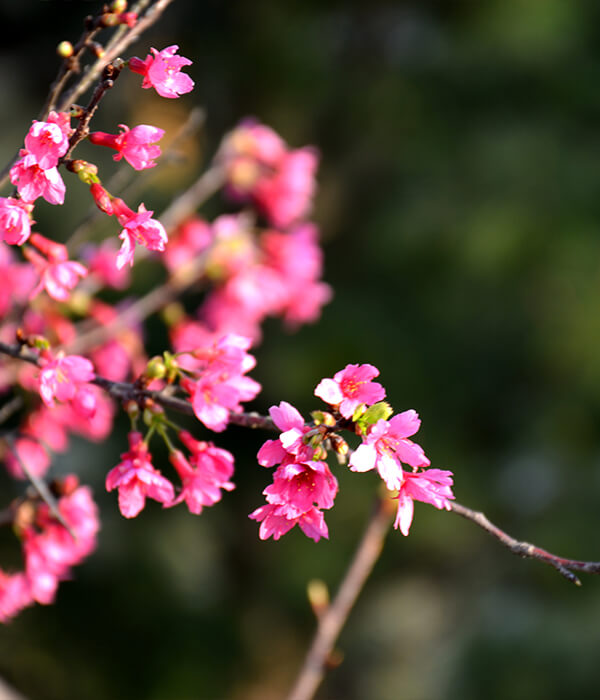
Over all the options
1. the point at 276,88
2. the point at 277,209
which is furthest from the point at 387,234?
the point at 277,209

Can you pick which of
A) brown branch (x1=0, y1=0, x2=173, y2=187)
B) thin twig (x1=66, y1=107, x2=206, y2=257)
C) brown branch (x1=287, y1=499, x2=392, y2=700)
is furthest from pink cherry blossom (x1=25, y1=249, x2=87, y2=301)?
brown branch (x1=287, y1=499, x2=392, y2=700)

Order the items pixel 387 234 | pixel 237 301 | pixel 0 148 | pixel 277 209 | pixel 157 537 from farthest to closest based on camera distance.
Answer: pixel 0 148 < pixel 157 537 < pixel 387 234 < pixel 277 209 < pixel 237 301

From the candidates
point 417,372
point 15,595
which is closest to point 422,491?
point 15,595

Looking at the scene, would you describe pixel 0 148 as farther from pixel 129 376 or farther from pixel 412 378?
pixel 129 376

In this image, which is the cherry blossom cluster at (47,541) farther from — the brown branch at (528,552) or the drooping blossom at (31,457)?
the brown branch at (528,552)

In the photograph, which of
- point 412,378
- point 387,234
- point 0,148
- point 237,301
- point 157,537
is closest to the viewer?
point 237,301

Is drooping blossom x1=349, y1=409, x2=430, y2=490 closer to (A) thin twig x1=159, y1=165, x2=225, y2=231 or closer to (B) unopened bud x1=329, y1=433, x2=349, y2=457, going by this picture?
(B) unopened bud x1=329, y1=433, x2=349, y2=457

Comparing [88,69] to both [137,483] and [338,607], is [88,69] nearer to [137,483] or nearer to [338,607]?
[137,483]
